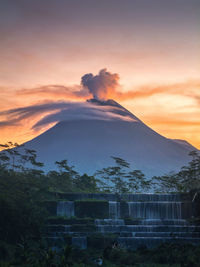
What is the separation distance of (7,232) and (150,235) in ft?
50.2

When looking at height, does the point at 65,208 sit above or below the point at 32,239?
above

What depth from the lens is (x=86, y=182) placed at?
7212 cm

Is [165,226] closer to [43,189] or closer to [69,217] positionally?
[69,217]

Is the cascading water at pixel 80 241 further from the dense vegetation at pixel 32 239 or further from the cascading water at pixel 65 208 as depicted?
the cascading water at pixel 65 208

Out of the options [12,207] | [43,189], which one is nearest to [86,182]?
[43,189]

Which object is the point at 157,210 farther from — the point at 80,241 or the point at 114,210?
the point at 80,241

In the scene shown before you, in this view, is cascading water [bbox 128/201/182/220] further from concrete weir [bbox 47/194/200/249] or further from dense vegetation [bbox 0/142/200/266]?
dense vegetation [bbox 0/142/200/266]

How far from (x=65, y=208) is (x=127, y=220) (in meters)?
8.23

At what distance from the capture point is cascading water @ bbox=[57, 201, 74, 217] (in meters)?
56.3

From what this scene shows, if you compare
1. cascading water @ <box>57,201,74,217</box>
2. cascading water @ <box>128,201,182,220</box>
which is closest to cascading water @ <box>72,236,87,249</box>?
cascading water @ <box>57,201,74,217</box>

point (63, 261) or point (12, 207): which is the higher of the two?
point (12, 207)

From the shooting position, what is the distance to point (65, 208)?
186 feet

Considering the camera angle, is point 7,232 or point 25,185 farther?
point 25,185

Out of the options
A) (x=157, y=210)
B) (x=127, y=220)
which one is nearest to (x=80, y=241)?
(x=127, y=220)
